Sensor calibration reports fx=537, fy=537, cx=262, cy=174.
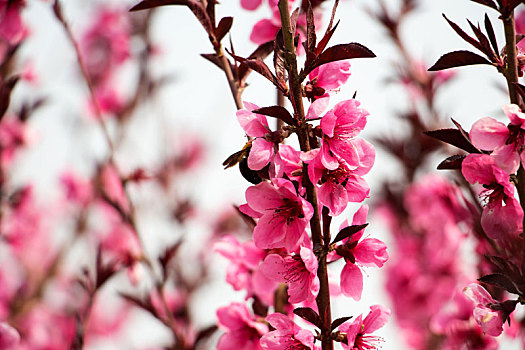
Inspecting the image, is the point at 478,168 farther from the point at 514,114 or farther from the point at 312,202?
the point at 312,202

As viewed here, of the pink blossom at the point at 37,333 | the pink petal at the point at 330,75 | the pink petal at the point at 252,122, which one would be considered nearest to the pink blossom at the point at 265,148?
the pink petal at the point at 252,122

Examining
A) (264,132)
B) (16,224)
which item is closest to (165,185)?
(16,224)

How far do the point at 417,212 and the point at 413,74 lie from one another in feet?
2.14

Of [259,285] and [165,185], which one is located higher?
[259,285]

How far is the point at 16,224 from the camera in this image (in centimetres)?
235

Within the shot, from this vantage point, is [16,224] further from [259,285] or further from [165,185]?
[259,285]

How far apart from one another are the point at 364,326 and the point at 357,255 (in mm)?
114

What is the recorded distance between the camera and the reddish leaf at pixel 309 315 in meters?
0.83

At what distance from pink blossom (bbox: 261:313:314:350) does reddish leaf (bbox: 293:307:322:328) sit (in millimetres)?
20

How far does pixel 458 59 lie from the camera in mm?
877

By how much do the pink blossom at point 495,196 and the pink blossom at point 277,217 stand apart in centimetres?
27

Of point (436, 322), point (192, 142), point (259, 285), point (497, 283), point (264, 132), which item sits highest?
point (264, 132)

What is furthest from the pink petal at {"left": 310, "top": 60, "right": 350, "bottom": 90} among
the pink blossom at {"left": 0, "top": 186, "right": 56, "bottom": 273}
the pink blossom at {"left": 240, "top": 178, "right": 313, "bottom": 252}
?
the pink blossom at {"left": 0, "top": 186, "right": 56, "bottom": 273}

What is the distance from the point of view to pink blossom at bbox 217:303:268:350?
108 centimetres
